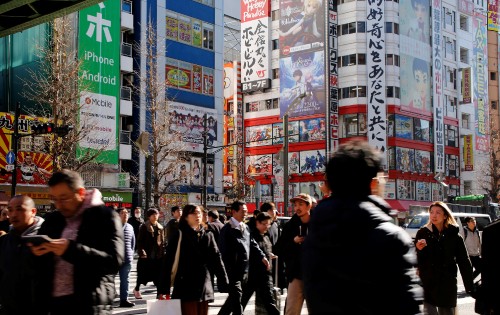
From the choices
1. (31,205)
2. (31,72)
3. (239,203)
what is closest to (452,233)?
(239,203)

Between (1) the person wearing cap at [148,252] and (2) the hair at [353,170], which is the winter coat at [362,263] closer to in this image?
(2) the hair at [353,170]

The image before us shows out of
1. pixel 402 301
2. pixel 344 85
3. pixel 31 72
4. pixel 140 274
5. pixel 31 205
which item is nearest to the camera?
pixel 402 301

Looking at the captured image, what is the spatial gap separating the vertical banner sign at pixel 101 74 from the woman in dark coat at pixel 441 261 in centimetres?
2686

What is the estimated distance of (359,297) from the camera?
2908 mm

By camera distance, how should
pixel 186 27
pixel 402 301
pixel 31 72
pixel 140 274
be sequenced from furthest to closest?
1. pixel 186 27
2. pixel 31 72
3. pixel 140 274
4. pixel 402 301

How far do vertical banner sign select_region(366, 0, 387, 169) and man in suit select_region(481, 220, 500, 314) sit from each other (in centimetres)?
4610

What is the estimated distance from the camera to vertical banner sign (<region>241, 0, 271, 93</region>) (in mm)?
54906

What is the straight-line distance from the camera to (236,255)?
26.2 feet

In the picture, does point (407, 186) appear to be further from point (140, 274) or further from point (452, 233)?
point (452, 233)

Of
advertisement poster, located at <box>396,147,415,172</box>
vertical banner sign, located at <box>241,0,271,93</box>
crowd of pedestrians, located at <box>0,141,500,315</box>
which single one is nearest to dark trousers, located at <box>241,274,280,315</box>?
crowd of pedestrians, located at <box>0,141,500,315</box>

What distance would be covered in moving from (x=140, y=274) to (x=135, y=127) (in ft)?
81.8

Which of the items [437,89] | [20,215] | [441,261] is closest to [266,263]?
[441,261]

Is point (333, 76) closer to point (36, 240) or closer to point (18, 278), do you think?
point (18, 278)

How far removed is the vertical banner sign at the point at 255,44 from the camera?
180 feet
